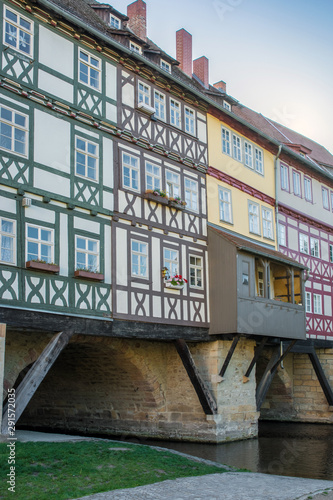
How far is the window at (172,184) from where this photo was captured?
17.2m

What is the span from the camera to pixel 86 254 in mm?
14023

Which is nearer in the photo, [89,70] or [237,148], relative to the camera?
[89,70]

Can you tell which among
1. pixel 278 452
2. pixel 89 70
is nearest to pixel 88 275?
pixel 89 70

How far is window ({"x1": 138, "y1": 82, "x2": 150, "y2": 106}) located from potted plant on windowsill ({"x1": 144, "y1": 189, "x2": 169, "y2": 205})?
7.97 feet

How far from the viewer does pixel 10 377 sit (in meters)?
13.5

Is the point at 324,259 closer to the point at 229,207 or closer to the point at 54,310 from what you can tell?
the point at 229,207

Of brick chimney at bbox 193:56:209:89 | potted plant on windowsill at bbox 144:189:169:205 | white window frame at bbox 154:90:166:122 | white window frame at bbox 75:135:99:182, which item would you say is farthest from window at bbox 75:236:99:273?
brick chimney at bbox 193:56:209:89

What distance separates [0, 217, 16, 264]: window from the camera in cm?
1215

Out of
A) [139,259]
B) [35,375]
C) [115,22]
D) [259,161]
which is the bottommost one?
[35,375]

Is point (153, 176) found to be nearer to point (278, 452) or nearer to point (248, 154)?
point (248, 154)

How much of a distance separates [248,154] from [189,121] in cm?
350

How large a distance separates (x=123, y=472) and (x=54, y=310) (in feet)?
12.6

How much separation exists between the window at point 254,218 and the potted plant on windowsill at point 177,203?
4238mm

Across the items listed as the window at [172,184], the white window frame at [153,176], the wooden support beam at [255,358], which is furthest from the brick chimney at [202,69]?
the wooden support beam at [255,358]
